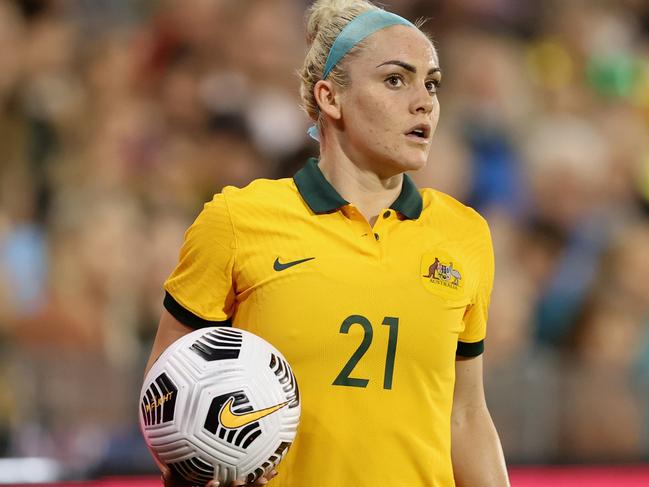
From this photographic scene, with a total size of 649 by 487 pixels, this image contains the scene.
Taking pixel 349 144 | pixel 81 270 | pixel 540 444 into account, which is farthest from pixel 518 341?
pixel 349 144

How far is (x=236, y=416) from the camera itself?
221 cm

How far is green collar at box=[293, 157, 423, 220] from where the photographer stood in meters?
2.53

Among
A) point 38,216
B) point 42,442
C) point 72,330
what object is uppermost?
point 38,216

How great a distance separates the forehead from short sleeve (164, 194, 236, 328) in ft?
1.48

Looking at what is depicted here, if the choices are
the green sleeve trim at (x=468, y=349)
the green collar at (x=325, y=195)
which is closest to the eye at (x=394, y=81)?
the green collar at (x=325, y=195)

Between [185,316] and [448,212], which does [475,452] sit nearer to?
[448,212]

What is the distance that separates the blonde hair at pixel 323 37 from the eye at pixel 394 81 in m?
0.09

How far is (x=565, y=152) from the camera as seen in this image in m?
6.47

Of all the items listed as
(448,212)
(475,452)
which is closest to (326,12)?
(448,212)

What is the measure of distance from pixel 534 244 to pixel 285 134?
143 centimetres

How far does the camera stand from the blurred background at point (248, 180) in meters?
5.05

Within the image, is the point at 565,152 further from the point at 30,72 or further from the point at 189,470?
the point at 189,470

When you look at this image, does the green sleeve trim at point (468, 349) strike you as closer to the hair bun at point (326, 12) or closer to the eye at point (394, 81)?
the eye at point (394, 81)

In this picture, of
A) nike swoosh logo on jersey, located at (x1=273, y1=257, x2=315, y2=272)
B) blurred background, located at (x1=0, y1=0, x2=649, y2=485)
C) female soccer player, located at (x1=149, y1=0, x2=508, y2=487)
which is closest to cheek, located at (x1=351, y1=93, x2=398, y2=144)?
female soccer player, located at (x1=149, y1=0, x2=508, y2=487)
